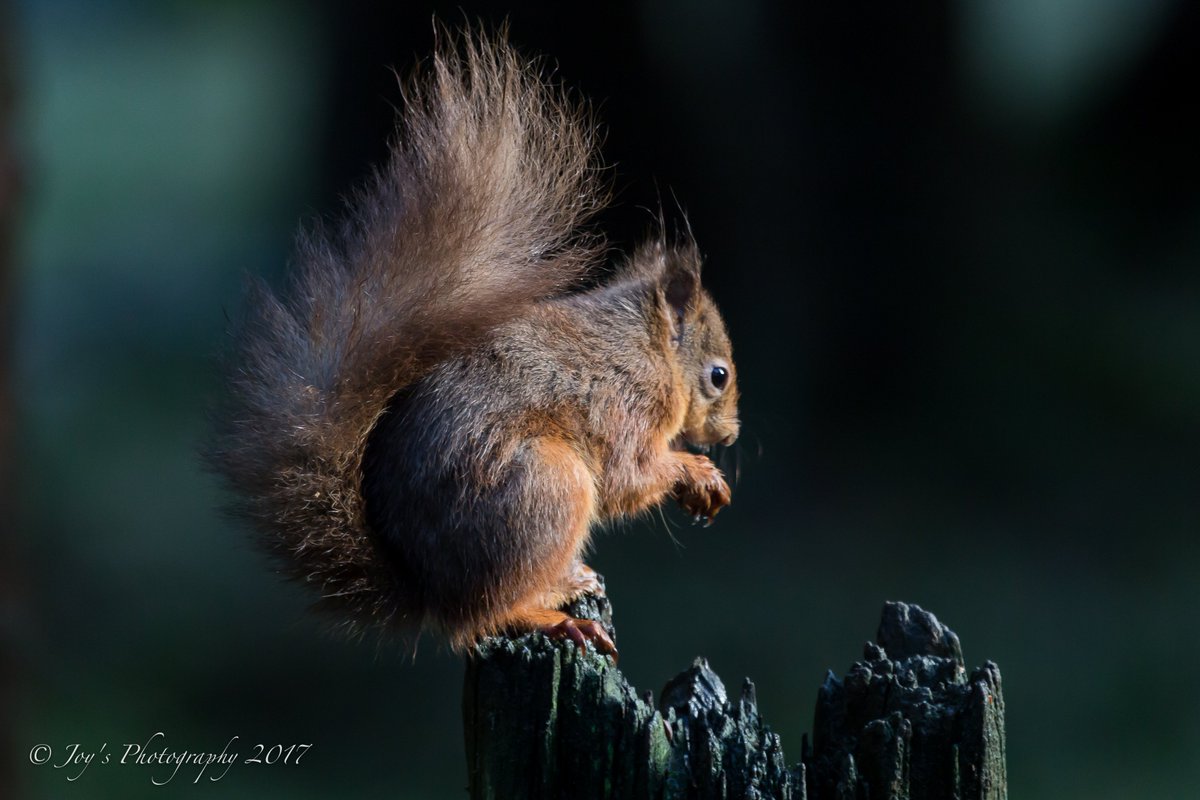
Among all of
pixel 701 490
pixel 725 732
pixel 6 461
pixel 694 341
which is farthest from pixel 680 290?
pixel 6 461

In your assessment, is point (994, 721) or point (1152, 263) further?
point (1152, 263)

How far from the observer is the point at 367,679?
463 cm

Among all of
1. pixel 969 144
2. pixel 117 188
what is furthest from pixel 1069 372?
pixel 117 188

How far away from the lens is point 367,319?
6.32 feet

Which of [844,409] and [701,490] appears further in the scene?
[844,409]

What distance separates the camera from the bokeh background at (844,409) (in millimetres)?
4445

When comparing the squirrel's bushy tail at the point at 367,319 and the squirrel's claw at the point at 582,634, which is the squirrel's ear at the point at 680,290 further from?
A: the squirrel's claw at the point at 582,634

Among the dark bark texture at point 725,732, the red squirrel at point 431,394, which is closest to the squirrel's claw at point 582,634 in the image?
the red squirrel at point 431,394

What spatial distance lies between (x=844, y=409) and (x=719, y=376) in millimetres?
3074

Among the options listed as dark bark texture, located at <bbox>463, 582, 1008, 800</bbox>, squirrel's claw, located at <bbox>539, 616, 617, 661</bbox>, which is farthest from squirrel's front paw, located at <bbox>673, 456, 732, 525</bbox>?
dark bark texture, located at <bbox>463, 582, 1008, 800</bbox>

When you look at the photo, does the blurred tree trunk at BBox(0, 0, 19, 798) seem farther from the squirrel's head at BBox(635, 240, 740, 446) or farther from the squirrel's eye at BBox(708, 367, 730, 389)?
the squirrel's eye at BBox(708, 367, 730, 389)

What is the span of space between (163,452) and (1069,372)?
→ 4.66 metres

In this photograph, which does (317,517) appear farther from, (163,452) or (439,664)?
(163,452)

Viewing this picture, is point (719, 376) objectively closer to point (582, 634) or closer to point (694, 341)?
point (694, 341)
